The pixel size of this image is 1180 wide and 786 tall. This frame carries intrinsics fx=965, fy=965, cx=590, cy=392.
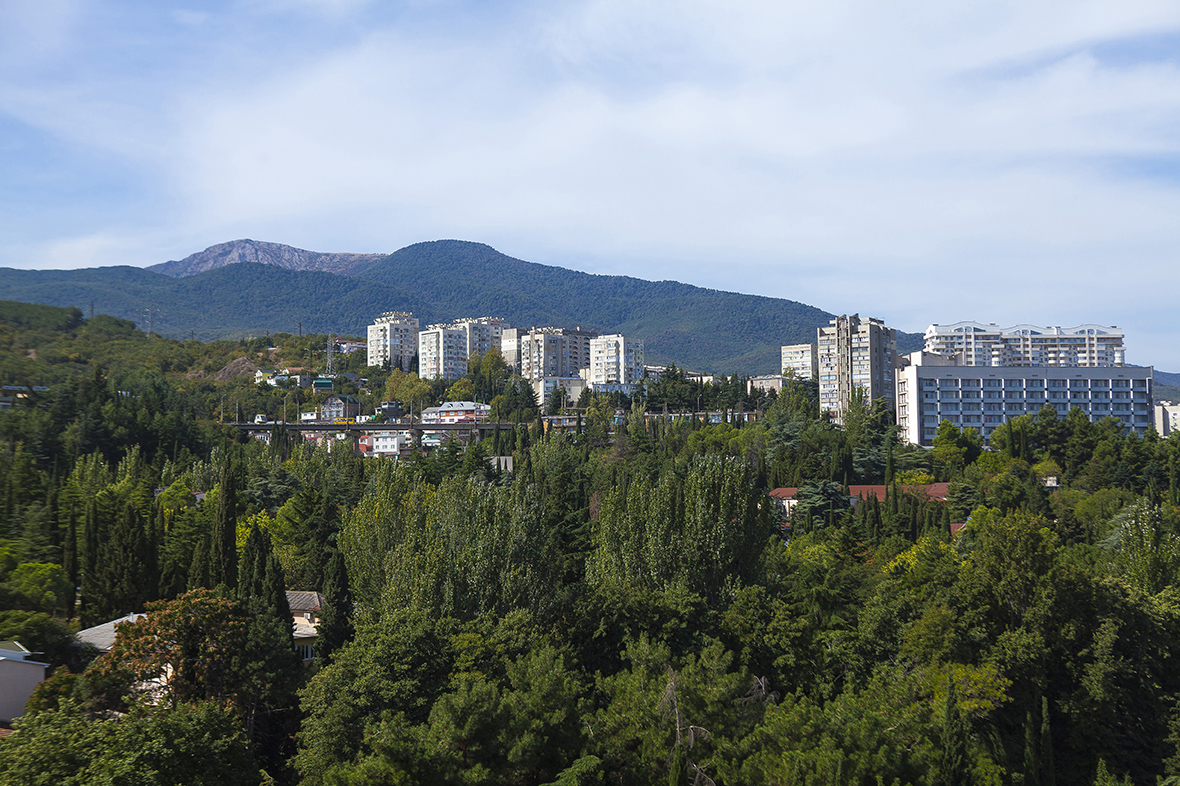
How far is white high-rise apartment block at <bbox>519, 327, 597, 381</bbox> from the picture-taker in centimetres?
16650

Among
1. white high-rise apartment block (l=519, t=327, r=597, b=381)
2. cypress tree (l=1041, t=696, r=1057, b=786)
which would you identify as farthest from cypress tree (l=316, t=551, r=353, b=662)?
white high-rise apartment block (l=519, t=327, r=597, b=381)

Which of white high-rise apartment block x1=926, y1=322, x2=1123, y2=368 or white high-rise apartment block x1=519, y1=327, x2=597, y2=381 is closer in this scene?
white high-rise apartment block x1=926, y1=322, x2=1123, y2=368

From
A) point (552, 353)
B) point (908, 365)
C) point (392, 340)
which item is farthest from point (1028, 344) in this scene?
point (392, 340)

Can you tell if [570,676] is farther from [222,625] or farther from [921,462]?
[921,462]

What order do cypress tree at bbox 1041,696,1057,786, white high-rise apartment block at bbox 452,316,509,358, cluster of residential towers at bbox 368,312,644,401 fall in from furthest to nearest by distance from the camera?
white high-rise apartment block at bbox 452,316,509,358
cluster of residential towers at bbox 368,312,644,401
cypress tree at bbox 1041,696,1057,786

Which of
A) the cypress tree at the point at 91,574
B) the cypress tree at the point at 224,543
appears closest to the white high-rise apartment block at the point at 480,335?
the cypress tree at the point at 91,574

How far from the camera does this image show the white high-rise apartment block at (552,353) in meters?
166

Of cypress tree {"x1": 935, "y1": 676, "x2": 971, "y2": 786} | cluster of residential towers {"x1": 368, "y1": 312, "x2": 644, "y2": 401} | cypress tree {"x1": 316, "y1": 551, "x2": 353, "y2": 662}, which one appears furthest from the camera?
cluster of residential towers {"x1": 368, "y1": 312, "x2": 644, "y2": 401}

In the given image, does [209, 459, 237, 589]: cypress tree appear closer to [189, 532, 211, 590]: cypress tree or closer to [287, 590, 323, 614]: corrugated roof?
[189, 532, 211, 590]: cypress tree

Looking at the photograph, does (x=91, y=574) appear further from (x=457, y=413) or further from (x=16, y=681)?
(x=457, y=413)

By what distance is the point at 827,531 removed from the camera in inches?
2319

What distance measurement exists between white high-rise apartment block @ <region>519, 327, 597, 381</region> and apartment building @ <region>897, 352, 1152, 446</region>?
70708 mm

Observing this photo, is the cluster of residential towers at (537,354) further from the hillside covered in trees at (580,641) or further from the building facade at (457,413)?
the hillside covered in trees at (580,641)

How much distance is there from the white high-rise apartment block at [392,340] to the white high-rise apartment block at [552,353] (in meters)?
22.3
